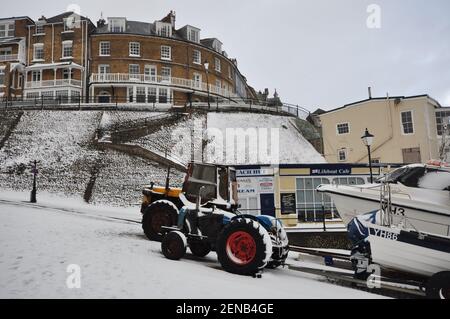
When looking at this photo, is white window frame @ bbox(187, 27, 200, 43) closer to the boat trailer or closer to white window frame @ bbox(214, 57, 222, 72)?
white window frame @ bbox(214, 57, 222, 72)

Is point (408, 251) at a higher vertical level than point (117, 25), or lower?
lower

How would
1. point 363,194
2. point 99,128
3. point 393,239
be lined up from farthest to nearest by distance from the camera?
point 99,128 < point 363,194 < point 393,239

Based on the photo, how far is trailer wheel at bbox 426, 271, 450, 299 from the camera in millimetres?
6430

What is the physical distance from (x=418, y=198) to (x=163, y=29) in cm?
4270

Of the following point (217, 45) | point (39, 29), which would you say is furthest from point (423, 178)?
point (39, 29)

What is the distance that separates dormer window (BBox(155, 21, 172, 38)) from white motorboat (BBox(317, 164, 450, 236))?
40971mm

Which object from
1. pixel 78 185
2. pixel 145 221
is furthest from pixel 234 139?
pixel 145 221

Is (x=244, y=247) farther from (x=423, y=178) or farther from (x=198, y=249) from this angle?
(x=423, y=178)

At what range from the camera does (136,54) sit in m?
43.1

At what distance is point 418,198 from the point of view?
936cm

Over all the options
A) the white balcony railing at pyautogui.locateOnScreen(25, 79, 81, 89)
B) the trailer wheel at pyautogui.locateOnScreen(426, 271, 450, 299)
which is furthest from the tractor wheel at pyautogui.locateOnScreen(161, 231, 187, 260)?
the white balcony railing at pyautogui.locateOnScreen(25, 79, 81, 89)

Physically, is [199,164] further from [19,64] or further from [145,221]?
[19,64]

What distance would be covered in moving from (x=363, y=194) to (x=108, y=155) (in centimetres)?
1947

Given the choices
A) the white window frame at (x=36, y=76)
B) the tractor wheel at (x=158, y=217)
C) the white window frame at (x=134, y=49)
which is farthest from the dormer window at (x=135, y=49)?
the tractor wheel at (x=158, y=217)
